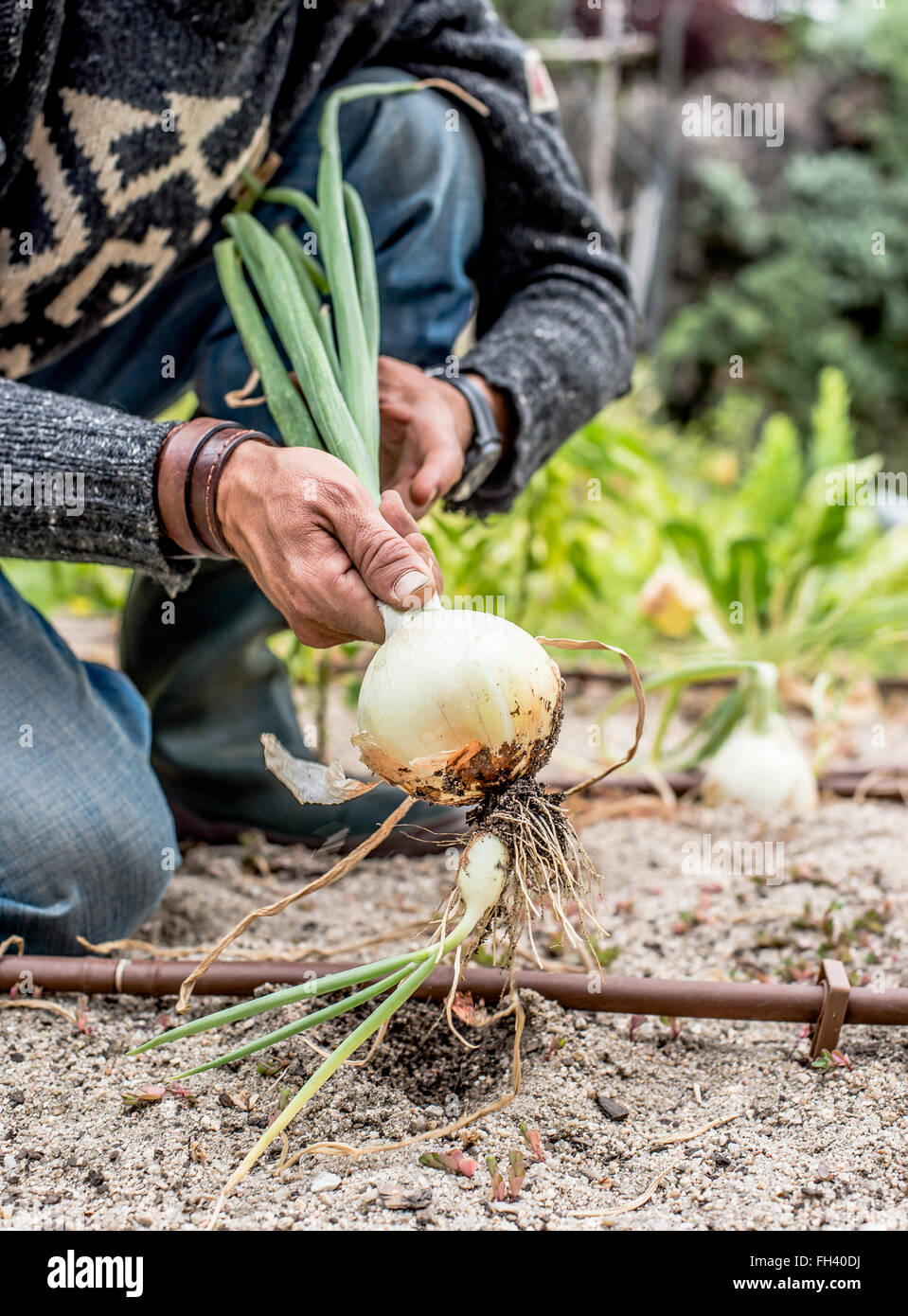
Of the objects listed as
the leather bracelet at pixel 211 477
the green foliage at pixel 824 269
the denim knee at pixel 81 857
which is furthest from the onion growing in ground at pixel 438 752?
the green foliage at pixel 824 269

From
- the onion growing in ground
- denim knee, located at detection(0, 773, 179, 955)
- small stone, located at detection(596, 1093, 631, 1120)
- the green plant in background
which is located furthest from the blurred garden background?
small stone, located at detection(596, 1093, 631, 1120)

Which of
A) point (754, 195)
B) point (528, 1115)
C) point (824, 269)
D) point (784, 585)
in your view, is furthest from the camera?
point (754, 195)

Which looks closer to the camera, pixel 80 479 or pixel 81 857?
pixel 80 479

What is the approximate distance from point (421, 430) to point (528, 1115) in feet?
2.35

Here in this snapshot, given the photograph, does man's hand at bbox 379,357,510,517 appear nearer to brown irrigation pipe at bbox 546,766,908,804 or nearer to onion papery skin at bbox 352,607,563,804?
onion papery skin at bbox 352,607,563,804

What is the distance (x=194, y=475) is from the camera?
0.95 m

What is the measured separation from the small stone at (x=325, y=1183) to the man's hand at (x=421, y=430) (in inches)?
25.7

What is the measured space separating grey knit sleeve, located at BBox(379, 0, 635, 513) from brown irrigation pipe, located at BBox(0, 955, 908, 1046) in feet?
2.14

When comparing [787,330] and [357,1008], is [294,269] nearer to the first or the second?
[357,1008]

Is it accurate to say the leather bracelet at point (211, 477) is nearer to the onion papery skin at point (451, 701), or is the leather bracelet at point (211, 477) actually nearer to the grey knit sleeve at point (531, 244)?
the onion papery skin at point (451, 701)

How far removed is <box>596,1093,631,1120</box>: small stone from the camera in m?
0.93

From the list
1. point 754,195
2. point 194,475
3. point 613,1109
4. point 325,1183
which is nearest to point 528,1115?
point 613,1109

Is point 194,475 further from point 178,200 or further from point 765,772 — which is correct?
point 765,772
